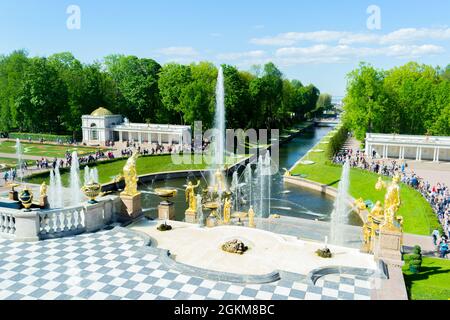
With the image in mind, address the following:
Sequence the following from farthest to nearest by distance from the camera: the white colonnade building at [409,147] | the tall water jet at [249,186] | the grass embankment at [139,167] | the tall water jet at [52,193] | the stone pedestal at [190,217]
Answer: the white colonnade building at [409,147]
the grass embankment at [139,167]
the tall water jet at [249,186]
the tall water jet at [52,193]
the stone pedestal at [190,217]

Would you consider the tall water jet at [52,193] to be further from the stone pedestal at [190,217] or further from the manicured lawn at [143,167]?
the stone pedestal at [190,217]

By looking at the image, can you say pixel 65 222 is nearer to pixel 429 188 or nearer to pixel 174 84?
pixel 429 188

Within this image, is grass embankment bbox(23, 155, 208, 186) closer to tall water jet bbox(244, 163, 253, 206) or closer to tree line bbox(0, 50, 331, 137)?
tall water jet bbox(244, 163, 253, 206)

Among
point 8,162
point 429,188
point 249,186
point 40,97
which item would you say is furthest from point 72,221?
point 40,97

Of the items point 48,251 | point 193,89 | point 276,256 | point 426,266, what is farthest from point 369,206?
point 193,89

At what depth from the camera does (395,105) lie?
6431 centimetres

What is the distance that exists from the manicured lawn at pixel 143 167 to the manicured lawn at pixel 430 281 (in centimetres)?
3441

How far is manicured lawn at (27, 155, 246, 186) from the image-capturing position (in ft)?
144

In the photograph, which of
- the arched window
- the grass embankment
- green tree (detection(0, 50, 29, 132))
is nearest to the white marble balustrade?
the grass embankment

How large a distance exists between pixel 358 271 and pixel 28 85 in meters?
72.5

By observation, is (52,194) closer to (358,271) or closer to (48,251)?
(48,251)

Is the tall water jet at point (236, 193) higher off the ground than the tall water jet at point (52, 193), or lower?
lower

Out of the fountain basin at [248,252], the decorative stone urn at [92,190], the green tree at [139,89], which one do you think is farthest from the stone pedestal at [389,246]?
the green tree at [139,89]

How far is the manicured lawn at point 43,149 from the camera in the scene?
58312mm
